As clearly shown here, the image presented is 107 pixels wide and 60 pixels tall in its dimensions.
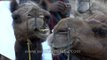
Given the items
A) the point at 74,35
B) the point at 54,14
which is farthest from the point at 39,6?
the point at 74,35

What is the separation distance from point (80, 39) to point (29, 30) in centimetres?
40

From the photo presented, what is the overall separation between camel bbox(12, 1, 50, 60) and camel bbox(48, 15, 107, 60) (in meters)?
0.23

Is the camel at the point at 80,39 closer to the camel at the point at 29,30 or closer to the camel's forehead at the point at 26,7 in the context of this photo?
the camel at the point at 29,30

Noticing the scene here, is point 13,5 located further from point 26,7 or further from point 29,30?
point 29,30

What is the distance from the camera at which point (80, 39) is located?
2.43 m

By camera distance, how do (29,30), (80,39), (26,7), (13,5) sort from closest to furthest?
(80,39), (29,30), (26,7), (13,5)

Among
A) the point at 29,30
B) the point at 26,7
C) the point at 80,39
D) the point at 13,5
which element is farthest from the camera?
the point at 13,5

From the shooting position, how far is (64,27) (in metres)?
2.36

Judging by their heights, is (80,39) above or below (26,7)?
A: below

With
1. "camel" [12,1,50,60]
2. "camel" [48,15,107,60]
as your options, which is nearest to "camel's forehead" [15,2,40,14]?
"camel" [12,1,50,60]

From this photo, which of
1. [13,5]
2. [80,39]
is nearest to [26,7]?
[13,5]

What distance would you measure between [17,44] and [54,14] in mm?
395

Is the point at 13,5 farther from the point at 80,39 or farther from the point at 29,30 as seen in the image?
the point at 80,39

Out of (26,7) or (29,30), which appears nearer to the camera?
(29,30)
